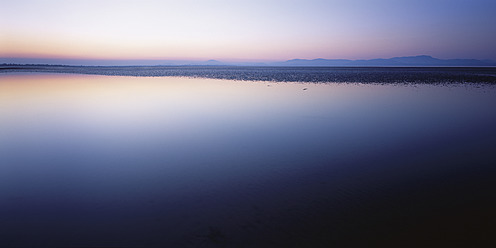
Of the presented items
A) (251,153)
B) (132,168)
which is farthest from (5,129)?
(251,153)

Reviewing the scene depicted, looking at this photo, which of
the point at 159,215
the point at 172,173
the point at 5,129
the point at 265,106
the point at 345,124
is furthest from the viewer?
the point at 265,106

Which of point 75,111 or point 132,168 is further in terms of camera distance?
point 75,111

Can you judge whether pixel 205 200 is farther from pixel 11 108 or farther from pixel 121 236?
pixel 11 108

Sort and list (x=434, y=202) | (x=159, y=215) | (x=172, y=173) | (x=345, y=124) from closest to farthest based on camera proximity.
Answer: (x=159, y=215) → (x=434, y=202) → (x=172, y=173) → (x=345, y=124)

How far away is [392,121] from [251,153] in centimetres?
856

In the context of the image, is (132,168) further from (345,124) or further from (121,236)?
(345,124)

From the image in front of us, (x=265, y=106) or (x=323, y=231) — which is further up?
(x=265, y=106)

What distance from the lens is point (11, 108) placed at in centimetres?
1805

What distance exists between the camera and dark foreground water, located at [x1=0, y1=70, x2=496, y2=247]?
4.96 metres

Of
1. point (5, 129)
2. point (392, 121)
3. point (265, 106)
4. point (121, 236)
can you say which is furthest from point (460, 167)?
point (5, 129)

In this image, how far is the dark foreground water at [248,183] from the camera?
16.3ft

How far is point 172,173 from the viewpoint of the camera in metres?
7.67

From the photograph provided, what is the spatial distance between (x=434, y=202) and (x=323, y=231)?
2718 millimetres

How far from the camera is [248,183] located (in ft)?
23.0
